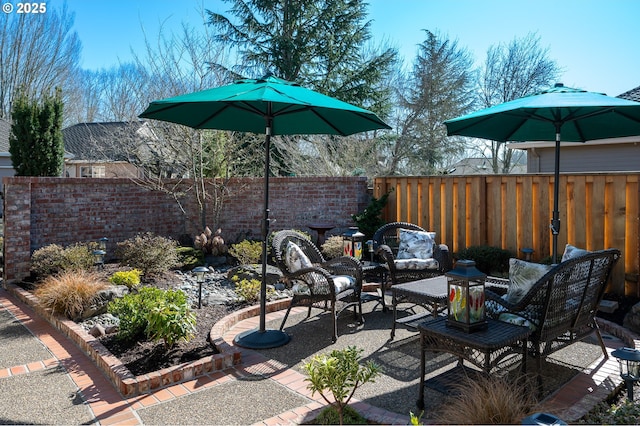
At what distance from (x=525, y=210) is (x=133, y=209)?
6.68 m

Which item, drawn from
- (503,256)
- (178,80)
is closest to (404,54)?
(178,80)

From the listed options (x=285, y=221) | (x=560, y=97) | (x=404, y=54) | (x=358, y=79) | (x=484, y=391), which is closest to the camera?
(x=484, y=391)

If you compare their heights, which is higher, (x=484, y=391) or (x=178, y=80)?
(x=178, y=80)

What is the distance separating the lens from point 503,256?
6.44 metres

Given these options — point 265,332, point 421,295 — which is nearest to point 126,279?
point 265,332

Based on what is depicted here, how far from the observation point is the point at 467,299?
2.98 metres

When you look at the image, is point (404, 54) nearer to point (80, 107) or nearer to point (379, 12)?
point (379, 12)

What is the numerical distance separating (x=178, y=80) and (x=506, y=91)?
548 inches

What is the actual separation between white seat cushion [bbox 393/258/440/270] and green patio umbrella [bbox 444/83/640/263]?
1.31 m

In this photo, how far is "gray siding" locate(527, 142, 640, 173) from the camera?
9.49m

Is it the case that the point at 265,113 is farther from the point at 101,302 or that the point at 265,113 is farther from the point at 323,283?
the point at 101,302

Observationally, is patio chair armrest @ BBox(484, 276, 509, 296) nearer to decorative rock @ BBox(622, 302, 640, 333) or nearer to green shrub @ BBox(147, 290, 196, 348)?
decorative rock @ BBox(622, 302, 640, 333)

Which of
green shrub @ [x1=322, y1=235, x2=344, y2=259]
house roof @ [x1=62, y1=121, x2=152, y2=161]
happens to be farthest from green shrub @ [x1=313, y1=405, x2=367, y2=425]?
house roof @ [x1=62, y1=121, x2=152, y2=161]

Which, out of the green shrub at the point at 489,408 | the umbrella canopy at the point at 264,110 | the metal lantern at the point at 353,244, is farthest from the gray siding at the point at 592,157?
the green shrub at the point at 489,408
